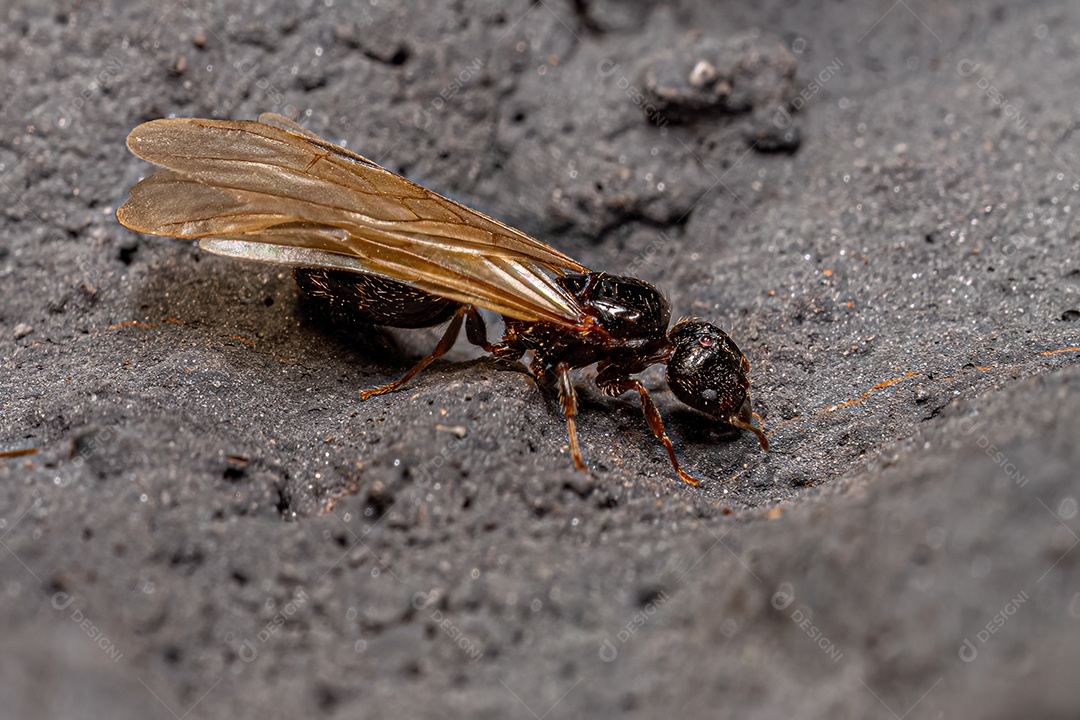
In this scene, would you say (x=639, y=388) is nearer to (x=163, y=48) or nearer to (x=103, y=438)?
(x=103, y=438)

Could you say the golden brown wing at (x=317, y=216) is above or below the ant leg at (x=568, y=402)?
above

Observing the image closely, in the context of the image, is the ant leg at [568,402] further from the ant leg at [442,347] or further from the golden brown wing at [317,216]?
the ant leg at [442,347]

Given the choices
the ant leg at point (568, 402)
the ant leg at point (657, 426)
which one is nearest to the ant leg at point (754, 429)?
the ant leg at point (657, 426)

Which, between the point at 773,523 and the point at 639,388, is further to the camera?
the point at 639,388

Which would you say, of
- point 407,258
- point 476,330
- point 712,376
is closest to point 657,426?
point 712,376

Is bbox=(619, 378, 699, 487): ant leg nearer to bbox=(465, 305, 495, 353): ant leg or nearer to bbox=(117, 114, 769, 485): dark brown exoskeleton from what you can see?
bbox=(117, 114, 769, 485): dark brown exoskeleton

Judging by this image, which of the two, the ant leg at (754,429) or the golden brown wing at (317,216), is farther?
the ant leg at (754,429)

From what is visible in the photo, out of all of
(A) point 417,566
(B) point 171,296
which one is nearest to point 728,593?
(A) point 417,566
